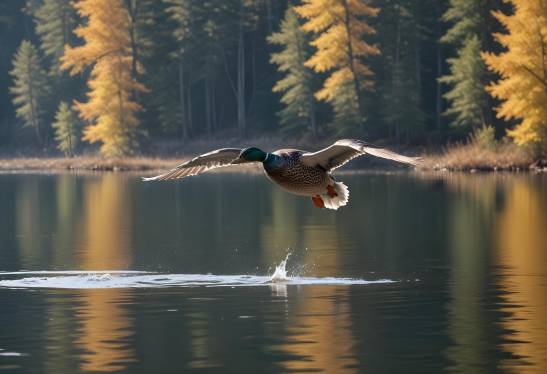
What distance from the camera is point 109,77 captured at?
251 feet

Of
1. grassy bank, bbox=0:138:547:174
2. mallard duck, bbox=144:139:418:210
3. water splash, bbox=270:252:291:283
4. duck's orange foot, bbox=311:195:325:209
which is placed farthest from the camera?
grassy bank, bbox=0:138:547:174

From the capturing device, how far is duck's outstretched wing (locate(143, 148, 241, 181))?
1612cm

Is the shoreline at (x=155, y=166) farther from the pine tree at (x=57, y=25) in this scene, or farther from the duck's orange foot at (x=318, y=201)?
the duck's orange foot at (x=318, y=201)

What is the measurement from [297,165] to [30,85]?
3316 inches

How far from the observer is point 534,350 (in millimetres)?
15438

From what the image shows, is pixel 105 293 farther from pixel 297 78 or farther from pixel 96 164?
pixel 96 164

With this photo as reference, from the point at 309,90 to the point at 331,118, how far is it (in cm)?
548

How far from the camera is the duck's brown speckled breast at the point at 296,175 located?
16.0 meters

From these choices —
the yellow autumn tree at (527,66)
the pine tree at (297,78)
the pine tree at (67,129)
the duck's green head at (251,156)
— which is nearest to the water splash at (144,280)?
the duck's green head at (251,156)

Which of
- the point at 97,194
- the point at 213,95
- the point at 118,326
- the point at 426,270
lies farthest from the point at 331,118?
the point at 118,326

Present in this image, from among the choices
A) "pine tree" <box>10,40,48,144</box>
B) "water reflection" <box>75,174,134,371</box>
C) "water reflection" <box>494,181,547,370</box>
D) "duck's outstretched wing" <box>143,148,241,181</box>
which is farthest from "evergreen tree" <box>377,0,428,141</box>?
"duck's outstretched wing" <box>143,148,241,181</box>

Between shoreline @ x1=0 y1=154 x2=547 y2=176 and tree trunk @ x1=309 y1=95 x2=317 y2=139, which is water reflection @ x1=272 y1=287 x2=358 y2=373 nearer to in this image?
shoreline @ x1=0 y1=154 x2=547 y2=176

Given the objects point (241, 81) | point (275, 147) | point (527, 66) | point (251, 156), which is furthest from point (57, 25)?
point (251, 156)

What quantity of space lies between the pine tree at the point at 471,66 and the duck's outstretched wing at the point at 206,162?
47.5m
